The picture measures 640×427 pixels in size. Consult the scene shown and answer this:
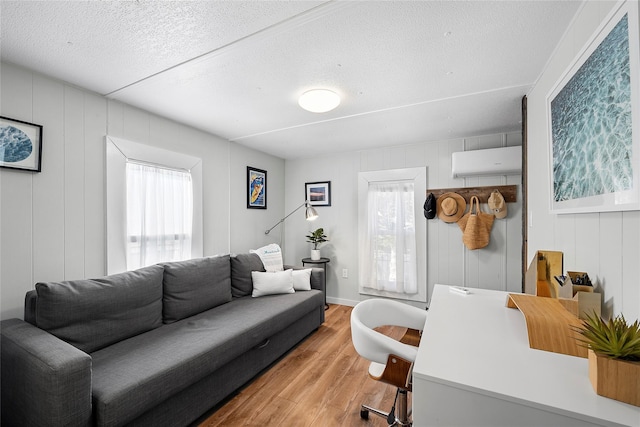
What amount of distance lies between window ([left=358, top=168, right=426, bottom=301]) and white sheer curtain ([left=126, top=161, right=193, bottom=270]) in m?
2.29

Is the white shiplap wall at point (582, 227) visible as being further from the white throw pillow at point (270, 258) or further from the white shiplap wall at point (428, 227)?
the white throw pillow at point (270, 258)

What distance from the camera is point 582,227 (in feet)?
4.05

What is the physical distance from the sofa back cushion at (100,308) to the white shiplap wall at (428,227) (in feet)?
8.27

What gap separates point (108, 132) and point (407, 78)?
2.46 metres

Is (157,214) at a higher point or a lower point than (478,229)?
higher

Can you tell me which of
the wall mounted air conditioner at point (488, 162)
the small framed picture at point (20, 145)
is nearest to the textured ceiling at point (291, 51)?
the small framed picture at point (20, 145)

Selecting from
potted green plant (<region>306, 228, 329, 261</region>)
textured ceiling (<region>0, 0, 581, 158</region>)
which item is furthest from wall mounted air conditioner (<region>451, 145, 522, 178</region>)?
potted green plant (<region>306, 228, 329, 261</region>)

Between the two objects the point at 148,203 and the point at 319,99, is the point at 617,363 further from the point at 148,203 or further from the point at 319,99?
the point at 148,203

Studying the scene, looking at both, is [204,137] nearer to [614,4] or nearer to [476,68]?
[476,68]

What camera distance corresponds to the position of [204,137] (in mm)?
3098

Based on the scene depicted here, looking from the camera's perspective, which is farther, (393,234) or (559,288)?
(393,234)

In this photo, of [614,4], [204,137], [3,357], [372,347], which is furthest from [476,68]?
[3,357]

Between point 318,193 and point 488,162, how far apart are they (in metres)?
2.30

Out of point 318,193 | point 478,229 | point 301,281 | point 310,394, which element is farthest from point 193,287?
point 478,229
